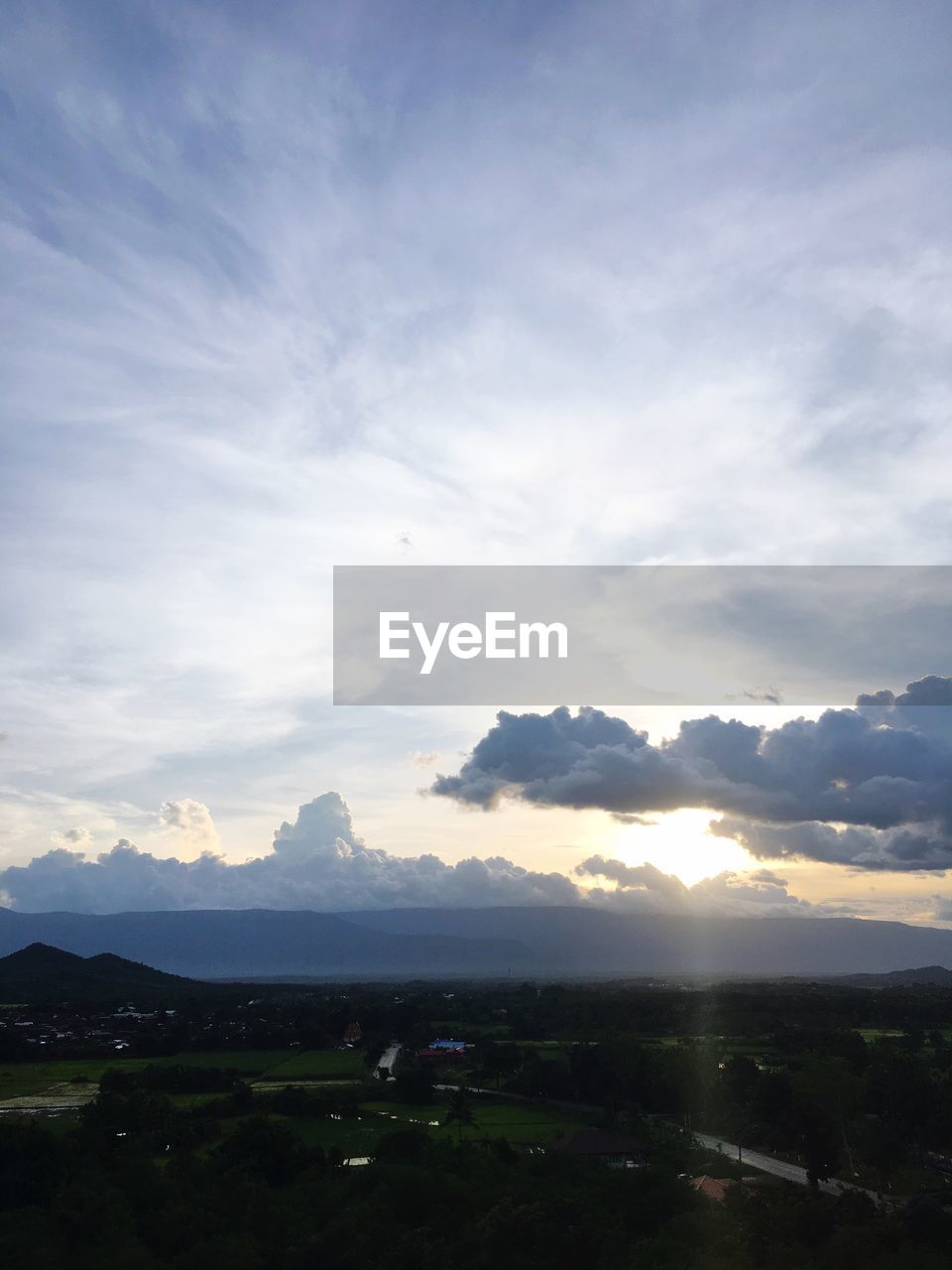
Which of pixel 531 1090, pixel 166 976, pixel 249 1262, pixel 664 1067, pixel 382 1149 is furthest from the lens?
pixel 166 976

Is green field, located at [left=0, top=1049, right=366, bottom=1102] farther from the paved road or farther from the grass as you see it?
the paved road

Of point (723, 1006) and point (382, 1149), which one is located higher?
point (382, 1149)

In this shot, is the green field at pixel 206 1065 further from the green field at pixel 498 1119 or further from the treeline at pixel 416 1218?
the treeline at pixel 416 1218

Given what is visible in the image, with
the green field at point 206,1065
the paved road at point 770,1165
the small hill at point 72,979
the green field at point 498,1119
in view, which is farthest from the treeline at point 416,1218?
the small hill at point 72,979

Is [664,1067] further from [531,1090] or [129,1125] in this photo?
[129,1125]

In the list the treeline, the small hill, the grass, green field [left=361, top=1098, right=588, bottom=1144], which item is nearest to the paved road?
green field [left=361, top=1098, right=588, bottom=1144]

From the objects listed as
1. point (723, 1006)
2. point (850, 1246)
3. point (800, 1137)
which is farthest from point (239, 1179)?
point (723, 1006)
